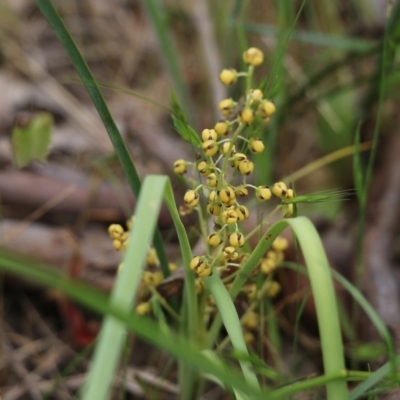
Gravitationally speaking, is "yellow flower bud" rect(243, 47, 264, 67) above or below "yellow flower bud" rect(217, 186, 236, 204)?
above

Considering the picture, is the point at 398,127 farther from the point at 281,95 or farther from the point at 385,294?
the point at 385,294

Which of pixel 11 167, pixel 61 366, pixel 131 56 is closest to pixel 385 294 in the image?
pixel 61 366

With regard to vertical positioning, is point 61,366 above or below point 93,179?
below

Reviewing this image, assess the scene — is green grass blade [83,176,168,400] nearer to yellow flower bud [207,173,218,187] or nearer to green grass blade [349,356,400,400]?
yellow flower bud [207,173,218,187]

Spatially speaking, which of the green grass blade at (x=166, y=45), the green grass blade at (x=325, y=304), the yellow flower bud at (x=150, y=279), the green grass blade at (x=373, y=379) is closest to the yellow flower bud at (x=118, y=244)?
the yellow flower bud at (x=150, y=279)

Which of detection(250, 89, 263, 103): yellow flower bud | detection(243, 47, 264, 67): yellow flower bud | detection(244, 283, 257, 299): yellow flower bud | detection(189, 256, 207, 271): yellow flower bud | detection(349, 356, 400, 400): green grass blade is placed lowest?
detection(349, 356, 400, 400): green grass blade

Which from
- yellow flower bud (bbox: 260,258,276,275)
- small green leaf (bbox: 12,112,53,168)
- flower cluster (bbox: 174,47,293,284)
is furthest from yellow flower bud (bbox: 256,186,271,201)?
small green leaf (bbox: 12,112,53,168)

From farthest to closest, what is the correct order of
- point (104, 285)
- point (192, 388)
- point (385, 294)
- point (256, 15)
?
point (256, 15) → point (104, 285) → point (385, 294) → point (192, 388)
